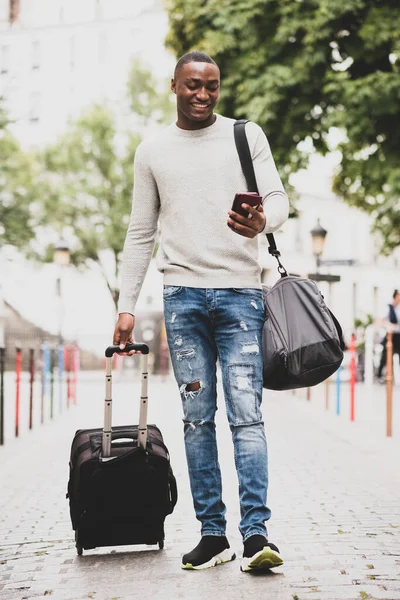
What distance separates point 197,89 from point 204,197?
1.40ft

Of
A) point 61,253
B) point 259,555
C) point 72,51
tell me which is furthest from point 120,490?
point 72,51

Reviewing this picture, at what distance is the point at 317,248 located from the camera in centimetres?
2247

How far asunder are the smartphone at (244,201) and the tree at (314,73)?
515 inches

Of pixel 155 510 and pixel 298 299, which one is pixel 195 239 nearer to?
pixel 298 299

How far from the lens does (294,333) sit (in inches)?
163

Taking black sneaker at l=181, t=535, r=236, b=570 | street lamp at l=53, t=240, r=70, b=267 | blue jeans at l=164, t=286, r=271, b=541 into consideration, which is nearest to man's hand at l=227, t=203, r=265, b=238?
blue jeans at l=164, t=286, r=271, b=541

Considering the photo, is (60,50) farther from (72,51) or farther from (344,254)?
(344,254)

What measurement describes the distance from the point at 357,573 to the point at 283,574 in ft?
0.96

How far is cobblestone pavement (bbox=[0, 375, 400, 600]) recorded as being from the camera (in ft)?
12.9

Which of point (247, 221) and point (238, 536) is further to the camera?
point (238, 536)

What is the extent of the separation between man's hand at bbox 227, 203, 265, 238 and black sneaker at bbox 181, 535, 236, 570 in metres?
1.28

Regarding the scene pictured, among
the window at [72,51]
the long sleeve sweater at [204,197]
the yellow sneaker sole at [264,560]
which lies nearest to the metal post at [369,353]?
Answer: the long sleeve sweater at [204,197]

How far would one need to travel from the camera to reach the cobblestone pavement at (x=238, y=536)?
12.9ft

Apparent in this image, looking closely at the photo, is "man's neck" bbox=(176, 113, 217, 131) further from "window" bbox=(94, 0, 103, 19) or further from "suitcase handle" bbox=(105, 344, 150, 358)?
"window" bbox=(94, 0, 103, 19)
